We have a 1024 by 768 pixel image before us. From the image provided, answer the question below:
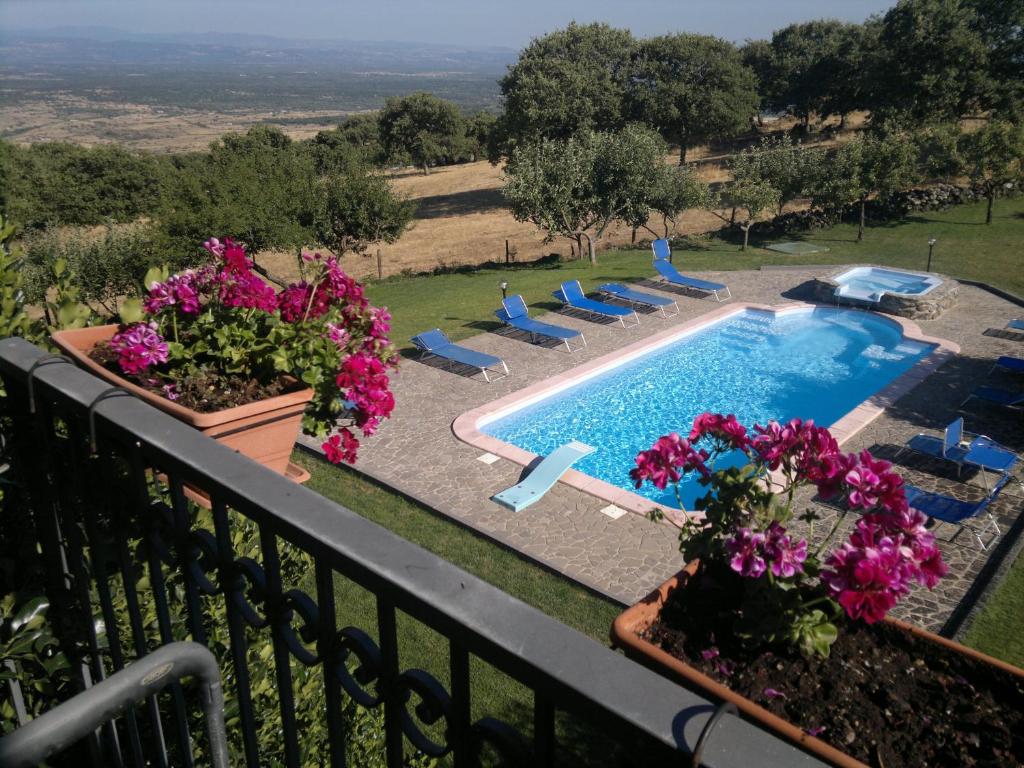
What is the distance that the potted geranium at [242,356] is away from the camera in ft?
10.0

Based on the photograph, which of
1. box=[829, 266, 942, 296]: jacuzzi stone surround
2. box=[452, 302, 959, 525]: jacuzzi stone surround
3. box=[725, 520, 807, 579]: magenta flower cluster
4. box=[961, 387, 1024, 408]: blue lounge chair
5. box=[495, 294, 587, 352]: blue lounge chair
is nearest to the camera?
box=[725, 520, 807, 579]: magenta flower cluster

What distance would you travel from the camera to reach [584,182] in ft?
80.0

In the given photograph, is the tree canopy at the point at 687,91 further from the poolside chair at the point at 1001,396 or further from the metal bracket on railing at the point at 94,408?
the metal bracket on railing at the point at 94,408

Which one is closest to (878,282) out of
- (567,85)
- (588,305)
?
(588,305)

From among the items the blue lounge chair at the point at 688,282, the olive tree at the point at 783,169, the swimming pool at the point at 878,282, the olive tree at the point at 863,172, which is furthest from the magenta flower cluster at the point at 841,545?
the olive tree at the point at 863,172

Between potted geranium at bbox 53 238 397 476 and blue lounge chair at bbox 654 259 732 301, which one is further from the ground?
potted geranium at bbox 53 238 397 476

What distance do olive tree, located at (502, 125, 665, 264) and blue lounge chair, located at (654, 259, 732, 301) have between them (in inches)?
150

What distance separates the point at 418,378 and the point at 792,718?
12.4 metres

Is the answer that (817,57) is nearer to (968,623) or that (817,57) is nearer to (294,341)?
(968,623)

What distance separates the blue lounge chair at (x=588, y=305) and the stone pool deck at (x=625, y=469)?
0.36 m

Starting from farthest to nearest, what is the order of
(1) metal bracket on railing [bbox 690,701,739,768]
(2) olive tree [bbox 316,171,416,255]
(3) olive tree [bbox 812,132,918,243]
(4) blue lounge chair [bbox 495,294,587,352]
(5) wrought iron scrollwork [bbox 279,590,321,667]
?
(2) olive tree [bbox 316,171,416,255], (3) olive tree [bbox 812,132,918,243], (4) blue lounge chair [bbox 495,294,587,352], (5) wrought iron scrollwork [bbox 279,590,321,667], (1) metal bracket on railing [bbox 690,701,739,768]

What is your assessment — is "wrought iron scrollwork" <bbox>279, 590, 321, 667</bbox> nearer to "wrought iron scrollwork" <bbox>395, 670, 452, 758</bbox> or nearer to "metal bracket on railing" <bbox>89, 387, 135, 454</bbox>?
"wrought iron scrollwork" <bbox>395, 670, 452, 758</bbox>

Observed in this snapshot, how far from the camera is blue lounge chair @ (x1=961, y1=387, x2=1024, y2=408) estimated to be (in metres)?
13.0

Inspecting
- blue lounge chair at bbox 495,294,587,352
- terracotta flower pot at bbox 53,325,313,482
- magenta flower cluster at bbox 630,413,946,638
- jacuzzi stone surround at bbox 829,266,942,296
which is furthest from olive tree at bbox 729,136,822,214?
terracotta flower pot at bbox 53,325,313,482
